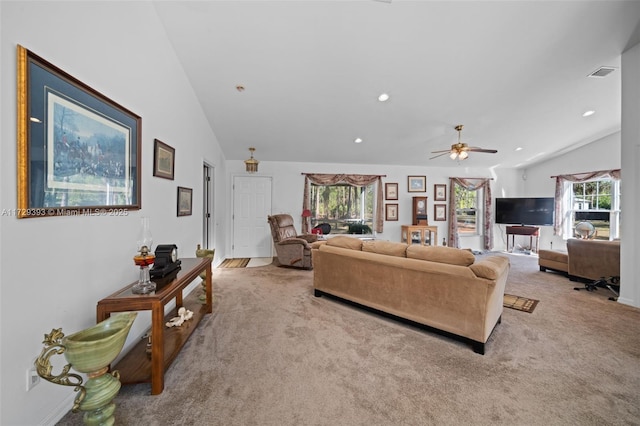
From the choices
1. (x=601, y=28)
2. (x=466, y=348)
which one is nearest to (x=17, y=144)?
(x=466, y=348)

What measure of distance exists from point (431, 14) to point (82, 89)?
293cm

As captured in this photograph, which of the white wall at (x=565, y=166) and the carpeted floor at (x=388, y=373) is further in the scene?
the white wall at (x=565, y=166)

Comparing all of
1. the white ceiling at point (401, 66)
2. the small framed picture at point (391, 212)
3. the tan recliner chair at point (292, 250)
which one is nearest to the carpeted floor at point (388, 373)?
the tan recliner chair at point (292, 250)

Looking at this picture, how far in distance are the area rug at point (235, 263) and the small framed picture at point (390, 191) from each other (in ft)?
12.5

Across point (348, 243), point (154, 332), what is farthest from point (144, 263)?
point (348, 243)

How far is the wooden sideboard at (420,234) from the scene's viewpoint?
6.09 meters

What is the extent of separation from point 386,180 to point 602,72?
3889 mm

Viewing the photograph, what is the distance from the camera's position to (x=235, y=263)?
203 inches

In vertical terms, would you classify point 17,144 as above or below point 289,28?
below

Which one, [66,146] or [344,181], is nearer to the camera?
[66,146]

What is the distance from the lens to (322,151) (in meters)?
5.42

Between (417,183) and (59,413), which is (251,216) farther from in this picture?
(59,413)

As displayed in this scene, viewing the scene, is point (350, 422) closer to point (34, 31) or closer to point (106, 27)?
point (34, 31)

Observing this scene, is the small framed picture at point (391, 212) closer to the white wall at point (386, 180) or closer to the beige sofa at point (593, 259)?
the white wall at point (386, 180)
